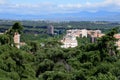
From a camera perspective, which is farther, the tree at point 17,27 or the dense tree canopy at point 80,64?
the tree at point 17,27

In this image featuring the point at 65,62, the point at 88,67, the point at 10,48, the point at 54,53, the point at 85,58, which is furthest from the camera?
the point at 54,53

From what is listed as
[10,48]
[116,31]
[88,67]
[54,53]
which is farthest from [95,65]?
[54,53]

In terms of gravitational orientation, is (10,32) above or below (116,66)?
above

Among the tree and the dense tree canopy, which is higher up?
the tree

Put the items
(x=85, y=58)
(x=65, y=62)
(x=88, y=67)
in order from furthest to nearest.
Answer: (x=65, y=62) → (x=85, y=58) → (x=88, y=67)

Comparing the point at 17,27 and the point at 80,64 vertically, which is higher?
the point at 17,27

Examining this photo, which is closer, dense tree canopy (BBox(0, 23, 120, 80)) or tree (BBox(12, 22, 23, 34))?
dense tree canopy (BBox(0, 23, 120, 80))

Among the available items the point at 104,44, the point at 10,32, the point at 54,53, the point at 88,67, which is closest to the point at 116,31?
the point at 104,44

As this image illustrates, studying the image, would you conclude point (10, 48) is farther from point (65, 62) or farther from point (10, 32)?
point (65, 62)

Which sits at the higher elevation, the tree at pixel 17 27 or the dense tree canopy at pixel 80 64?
the tree at pixel 17 27

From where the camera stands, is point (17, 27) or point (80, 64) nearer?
point (17, 27)

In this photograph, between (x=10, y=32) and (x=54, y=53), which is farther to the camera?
(x=54, y=53)
